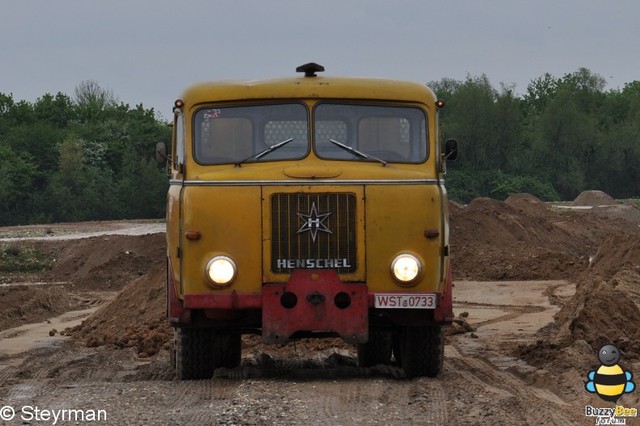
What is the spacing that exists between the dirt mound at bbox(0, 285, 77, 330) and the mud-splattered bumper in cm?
1327

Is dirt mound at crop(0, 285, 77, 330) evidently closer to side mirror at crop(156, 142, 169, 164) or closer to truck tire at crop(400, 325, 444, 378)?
side mirror at crop(156, 142, 169, 164)

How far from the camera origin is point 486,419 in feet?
36.2

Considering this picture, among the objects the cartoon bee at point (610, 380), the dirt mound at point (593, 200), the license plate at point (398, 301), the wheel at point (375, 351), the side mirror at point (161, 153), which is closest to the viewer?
the cartoon bee at point (610, 380)

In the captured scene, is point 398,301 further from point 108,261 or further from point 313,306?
point 108,261

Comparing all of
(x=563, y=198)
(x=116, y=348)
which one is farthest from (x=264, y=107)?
(x=563, y=198)

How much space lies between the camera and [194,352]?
14172mm

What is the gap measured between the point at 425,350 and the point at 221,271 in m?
2.34

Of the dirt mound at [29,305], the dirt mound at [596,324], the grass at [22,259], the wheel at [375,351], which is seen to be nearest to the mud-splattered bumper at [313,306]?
the wheel at [375,351]

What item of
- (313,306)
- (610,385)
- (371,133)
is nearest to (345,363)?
(313,306)

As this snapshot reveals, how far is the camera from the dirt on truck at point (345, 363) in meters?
11.6

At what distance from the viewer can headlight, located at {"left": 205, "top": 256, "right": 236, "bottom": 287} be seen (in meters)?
13.2

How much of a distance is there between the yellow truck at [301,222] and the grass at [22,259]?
31396 mm

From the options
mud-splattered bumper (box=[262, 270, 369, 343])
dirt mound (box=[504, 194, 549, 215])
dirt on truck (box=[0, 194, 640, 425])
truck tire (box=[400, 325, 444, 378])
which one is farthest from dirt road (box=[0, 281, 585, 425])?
dirt mound (box=[504, 194, 549, 215])

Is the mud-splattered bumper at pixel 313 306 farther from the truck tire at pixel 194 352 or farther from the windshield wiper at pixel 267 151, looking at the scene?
the windshield wiper at pixel 267 151
